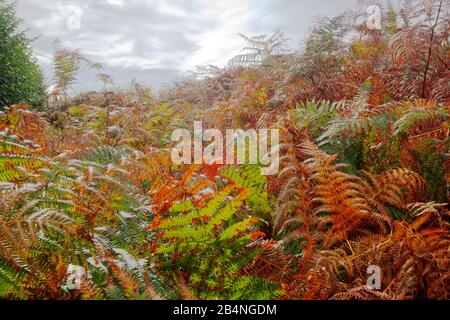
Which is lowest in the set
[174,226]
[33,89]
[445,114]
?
[174,226]

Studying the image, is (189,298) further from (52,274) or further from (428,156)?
(428,156)

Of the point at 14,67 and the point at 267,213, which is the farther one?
the point at 14,67

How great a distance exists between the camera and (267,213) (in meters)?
2.49

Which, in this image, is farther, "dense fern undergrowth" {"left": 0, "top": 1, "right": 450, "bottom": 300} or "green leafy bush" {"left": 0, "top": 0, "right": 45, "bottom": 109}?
"green leafy bush" {"left": 0, "top": 0, "right": 45, "bottom": 109}

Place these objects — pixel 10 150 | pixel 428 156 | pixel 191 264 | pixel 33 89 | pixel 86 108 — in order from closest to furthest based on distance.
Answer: pixel 191 264 → pixel 10 150 → pixel 428 156 → pixel 86 108 → pixel 33 89

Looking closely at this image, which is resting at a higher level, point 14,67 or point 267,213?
point 14,67

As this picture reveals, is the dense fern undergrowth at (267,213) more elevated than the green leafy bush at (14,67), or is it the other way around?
the green leafy bush at (14,67)

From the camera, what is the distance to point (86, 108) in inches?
242

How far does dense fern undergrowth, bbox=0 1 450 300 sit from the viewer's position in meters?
1.55

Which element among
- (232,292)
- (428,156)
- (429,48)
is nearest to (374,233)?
(428,156)

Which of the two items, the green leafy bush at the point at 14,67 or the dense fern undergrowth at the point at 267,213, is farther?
the green leafy bush at the point at 14,67

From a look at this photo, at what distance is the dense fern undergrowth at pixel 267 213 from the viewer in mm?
1555

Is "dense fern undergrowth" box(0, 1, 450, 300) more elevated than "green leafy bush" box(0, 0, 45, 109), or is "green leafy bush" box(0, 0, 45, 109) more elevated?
"green leafy bush" box(0, 0, 45, 109)
